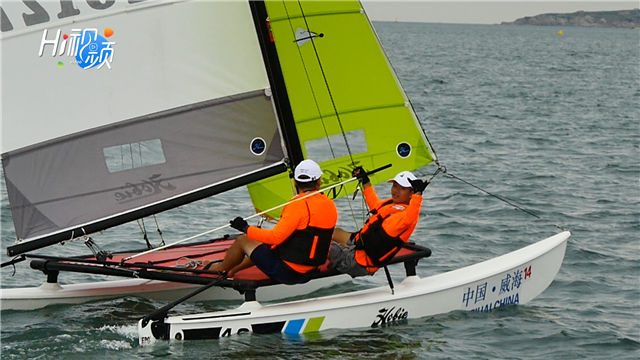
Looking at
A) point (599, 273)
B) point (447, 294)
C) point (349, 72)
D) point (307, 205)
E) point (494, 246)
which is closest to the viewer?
point (307, 205)

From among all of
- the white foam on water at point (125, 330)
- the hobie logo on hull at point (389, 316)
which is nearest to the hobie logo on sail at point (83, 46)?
the white foam on water at point (125, 330)

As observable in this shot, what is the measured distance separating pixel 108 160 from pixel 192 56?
835mm

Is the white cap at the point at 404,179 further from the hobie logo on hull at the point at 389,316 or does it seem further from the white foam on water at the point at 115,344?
the white foam on water at the point at 115,344

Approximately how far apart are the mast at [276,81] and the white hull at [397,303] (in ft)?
3.11

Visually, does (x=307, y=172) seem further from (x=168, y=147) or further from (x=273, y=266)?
(x=168, y=147)

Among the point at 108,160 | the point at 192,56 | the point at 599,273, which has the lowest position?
the point at 599,273

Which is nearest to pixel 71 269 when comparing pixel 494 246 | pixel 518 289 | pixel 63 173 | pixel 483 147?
pixel 63 173

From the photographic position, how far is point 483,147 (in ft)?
44.1

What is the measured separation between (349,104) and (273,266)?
61.2 inches

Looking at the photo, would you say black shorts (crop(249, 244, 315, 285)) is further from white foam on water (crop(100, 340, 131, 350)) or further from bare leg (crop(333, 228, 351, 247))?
white foam on water (crop(100, 340, 131, 350))

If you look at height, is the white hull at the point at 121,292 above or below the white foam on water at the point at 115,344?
above

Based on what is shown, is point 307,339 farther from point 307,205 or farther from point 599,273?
point 599,273

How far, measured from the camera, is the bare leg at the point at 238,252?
559 cm

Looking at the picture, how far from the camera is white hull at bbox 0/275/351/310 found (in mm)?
6055
